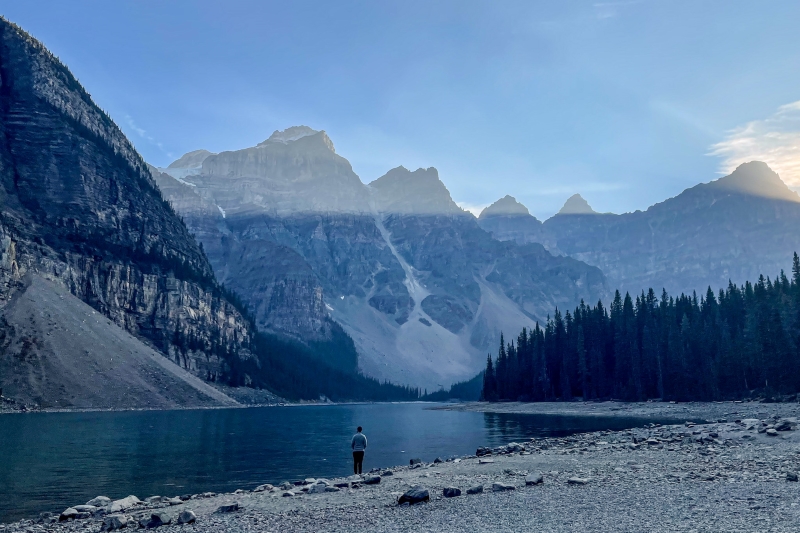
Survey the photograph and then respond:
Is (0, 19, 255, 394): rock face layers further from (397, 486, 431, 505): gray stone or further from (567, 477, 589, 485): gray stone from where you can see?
(567, 477, 589, 485): gray stone

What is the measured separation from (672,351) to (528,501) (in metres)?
88.3

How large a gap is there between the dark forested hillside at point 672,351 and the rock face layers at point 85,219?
337 feet

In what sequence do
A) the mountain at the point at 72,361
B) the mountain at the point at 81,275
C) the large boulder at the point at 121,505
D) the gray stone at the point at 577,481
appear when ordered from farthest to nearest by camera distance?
the mountain at the point at 81,275, the mountain at the point at 72,361, the large boulder at the point at 121,505, the gray stone at the point at 577,481

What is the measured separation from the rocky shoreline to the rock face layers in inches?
5267

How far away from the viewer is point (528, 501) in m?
17.2

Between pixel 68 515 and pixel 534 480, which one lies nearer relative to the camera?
pixel 534 480

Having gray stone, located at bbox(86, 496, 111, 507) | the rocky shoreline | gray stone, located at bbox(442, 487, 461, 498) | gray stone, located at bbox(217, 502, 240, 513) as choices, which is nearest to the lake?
gray stone, located at bbox(86, 496, 111, 507)

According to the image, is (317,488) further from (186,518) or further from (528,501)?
(528,501)

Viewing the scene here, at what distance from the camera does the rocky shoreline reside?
1429 cm

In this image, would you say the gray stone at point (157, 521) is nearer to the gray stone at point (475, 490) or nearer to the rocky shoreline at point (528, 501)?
the rocky shoreline at point (528, 501)

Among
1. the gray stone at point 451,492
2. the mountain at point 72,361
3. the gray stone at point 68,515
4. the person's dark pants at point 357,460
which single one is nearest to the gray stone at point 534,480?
the gray stone at point 451,492

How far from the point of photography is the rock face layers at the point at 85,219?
5881 inches

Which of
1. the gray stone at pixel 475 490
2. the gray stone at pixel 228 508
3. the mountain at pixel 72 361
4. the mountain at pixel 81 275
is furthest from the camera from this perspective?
the mountain at pixel 81 275

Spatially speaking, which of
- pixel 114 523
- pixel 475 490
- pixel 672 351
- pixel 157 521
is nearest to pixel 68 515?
pixel 114 523
